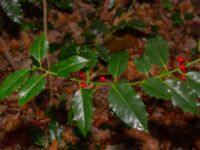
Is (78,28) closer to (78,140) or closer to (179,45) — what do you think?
(179,45)

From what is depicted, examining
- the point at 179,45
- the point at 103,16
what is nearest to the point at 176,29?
the point at 179,45

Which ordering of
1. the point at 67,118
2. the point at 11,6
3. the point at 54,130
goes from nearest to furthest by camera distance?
1. the point at 11,6
2. the point at 54,130
3. the point at 67,118

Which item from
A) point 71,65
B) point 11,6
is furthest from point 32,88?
point 11,6

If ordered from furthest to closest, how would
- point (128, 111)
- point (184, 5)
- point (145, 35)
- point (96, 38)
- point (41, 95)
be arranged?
point (184, 5) → point (145, 35) → point (96, 38) → point (41, 95) → point (128, 111)

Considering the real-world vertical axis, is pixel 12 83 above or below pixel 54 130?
above

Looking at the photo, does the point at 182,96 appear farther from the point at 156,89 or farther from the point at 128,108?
the point at 128,108

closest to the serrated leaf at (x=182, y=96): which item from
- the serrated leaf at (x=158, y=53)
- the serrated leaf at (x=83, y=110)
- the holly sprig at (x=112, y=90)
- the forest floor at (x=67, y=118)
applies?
the holly sprig at (x=112, y=90)

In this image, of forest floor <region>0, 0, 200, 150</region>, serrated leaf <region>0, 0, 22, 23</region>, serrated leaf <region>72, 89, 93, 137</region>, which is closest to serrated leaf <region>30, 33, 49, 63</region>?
serrated leaf <region>72, 89, 93, 137</region>
